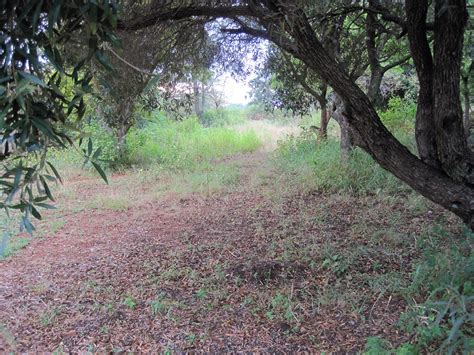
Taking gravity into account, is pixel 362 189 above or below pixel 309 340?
above

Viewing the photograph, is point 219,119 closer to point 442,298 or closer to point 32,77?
point 442,298

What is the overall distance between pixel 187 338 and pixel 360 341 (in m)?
1.19

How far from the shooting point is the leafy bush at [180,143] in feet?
32.6

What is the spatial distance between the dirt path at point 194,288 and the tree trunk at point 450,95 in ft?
3.23

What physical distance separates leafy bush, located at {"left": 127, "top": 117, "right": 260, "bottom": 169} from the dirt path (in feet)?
14.3

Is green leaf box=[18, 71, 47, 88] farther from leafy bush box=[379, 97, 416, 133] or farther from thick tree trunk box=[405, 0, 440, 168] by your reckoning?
leafy bush box=[379, 97, 416, 133]

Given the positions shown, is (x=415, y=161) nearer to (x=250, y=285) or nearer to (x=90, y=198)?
(x=250, y=285)

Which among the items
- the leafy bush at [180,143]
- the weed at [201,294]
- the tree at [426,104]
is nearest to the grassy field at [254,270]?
the weed at [201,294]

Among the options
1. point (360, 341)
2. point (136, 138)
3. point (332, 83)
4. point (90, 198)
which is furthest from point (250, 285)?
point (136, 138)

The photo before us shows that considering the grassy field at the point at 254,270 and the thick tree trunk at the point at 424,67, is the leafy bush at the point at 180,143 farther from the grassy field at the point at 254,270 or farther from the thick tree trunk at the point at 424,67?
the thick tree trunk at the point at 424,67

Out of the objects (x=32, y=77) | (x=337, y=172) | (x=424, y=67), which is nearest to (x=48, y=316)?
(x=32, y=77)

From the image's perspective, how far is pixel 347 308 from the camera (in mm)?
3020

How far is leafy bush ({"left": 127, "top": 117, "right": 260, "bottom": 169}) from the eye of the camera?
994 cm

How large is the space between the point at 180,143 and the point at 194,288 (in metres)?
8.01
